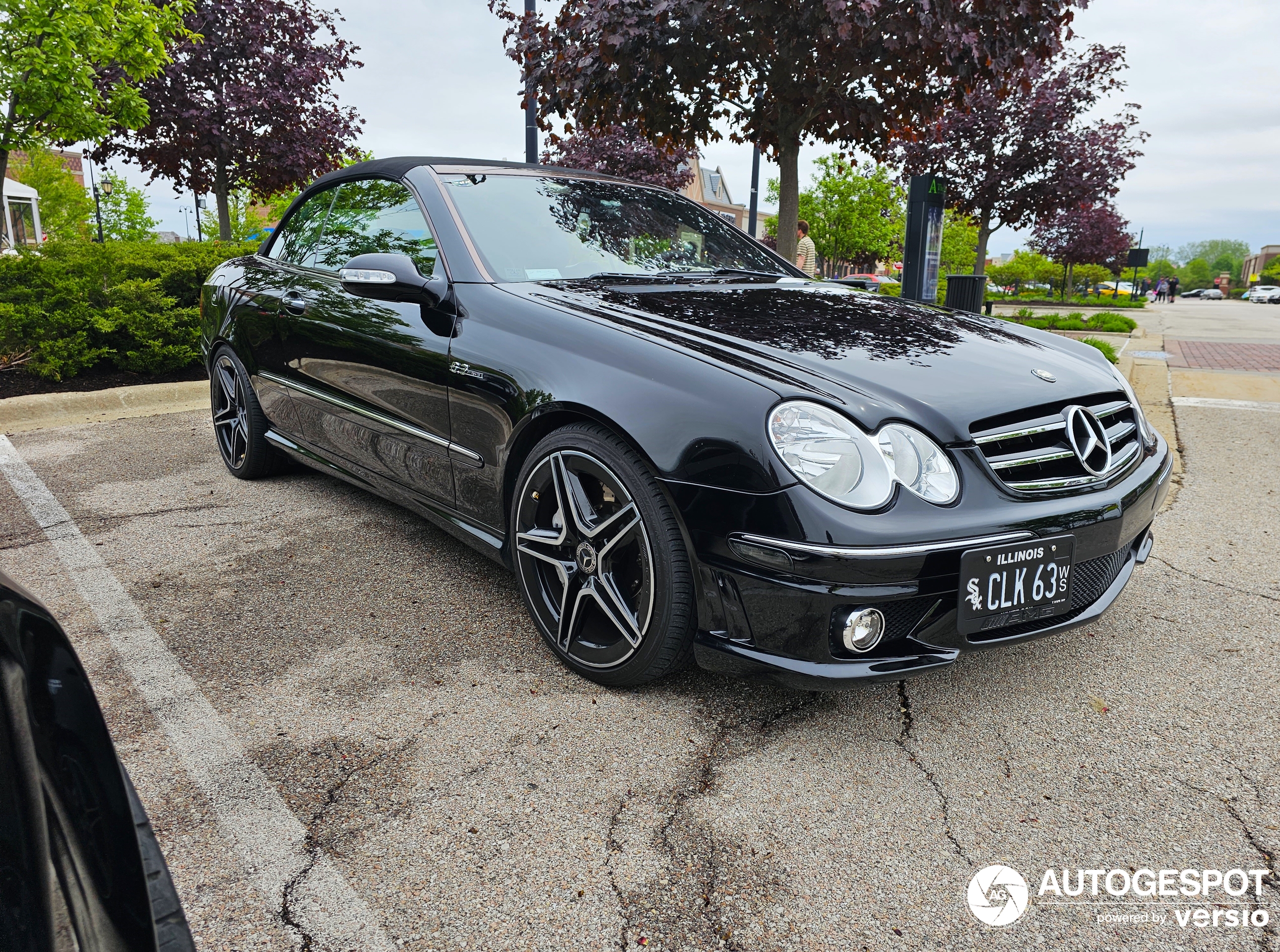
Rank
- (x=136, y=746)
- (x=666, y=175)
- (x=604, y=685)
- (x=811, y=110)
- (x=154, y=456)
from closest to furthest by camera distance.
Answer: (x=136, y=746), (x=604, y=685), (x=154, y=456), (x=811, y=110), (x=666, y=175)

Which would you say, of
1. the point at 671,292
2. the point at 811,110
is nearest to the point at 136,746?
the point at 671,292

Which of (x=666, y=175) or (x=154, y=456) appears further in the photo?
(x=666, y=175)

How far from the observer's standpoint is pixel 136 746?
2.27m

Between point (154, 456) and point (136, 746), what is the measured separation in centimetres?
357

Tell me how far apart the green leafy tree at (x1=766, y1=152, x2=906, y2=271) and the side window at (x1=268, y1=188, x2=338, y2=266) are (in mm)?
33819

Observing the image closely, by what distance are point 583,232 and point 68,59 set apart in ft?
23.3

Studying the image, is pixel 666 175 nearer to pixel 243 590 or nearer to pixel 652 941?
pixel 243 590

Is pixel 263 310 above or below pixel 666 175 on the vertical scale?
below

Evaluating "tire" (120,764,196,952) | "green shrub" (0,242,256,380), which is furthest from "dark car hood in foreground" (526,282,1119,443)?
"green shrub" (0,242,256,380)

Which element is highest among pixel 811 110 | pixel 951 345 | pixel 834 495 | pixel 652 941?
pixel 811 110

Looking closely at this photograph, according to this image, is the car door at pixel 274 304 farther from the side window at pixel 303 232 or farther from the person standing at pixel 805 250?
the person standing at pixel 805 250

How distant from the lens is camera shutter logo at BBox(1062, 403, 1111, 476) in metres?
2.39

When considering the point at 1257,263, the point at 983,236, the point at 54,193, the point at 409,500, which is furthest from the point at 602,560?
the point at 1257,263

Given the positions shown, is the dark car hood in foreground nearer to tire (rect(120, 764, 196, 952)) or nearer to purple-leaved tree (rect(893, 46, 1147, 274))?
tire (rect(120, 764, 196, 952))
